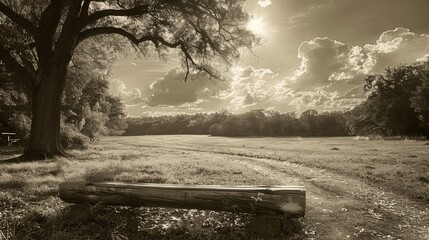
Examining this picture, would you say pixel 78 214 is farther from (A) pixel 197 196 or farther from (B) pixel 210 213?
(B) pixel 210 213

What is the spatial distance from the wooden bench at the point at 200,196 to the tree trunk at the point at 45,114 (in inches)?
422

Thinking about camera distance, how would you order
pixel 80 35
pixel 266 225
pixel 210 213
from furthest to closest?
pixel 80 35 < pixel 210 213 < pixel 266 225

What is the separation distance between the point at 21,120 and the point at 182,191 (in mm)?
28089

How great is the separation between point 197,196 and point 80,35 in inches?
591

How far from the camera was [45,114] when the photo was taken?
51.2 feet

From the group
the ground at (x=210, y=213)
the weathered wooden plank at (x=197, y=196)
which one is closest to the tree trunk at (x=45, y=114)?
the ground at (x=210, y=213)

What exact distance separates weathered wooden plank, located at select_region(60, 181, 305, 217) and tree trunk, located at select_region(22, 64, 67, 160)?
1070 centimetres

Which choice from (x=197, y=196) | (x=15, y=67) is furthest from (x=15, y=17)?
(x=197, y=196)

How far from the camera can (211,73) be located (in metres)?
20.6

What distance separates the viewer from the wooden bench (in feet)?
18.0

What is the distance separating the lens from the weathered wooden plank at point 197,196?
550 cm

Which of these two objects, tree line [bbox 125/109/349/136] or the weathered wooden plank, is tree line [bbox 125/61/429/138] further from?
the weathered wooden plank

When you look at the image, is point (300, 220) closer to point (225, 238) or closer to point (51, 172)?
point (225, 238)

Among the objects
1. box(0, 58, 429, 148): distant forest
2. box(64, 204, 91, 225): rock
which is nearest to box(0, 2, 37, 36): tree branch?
box(0, 58, 429, 148): distant forest
